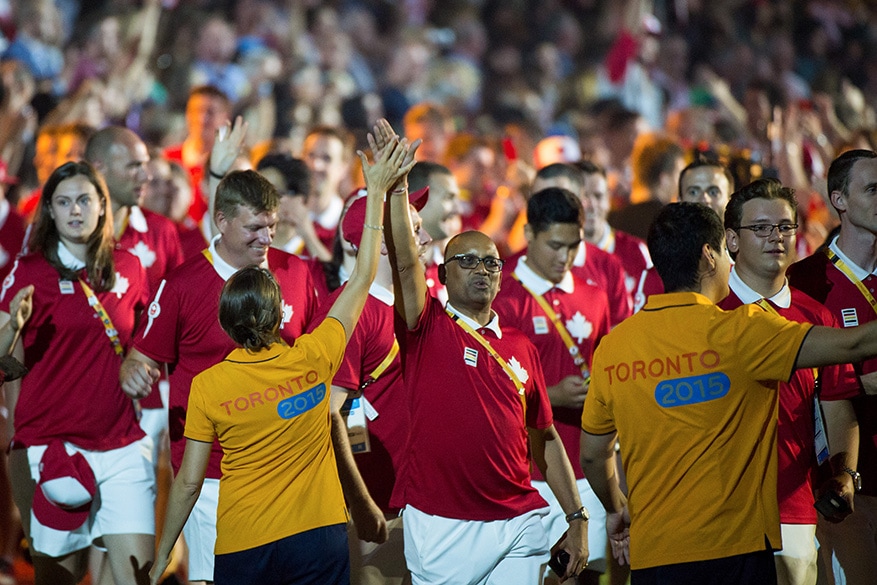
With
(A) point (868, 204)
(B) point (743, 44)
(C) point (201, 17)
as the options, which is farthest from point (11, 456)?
(B) point (743, 44)

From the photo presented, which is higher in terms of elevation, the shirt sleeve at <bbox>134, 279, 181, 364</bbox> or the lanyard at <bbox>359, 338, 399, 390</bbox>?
the shirt sleeve at <bbox>134, 279, 181, 364</bbox>

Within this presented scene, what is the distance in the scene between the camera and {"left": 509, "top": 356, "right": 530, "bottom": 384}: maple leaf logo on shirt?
495 centimetres

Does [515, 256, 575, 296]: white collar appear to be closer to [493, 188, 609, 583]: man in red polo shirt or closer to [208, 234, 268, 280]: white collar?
[493, 188, 609, 583]: man in red polo shirt

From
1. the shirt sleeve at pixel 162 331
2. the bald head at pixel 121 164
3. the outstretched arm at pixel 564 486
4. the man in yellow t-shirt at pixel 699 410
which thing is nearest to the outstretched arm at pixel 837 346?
the man in yellow t-shirt at pixel 699 410

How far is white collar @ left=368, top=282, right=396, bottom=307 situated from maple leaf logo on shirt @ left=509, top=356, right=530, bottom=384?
0.83 m

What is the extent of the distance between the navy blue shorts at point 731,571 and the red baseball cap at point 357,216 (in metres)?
2.03

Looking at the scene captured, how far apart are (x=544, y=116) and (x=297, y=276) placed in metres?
11.4

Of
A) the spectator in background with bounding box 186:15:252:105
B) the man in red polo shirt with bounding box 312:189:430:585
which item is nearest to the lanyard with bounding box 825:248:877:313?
the man in red polo shirt with bounding box 312:189:430:585

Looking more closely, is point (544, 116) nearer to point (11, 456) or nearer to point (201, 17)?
point (201, 17)

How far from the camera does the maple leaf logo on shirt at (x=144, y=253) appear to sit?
6.87 m

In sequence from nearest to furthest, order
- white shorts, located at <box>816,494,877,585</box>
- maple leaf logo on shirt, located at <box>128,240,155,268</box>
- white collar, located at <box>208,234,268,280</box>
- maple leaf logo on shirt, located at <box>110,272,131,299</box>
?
1. white shorts, located at <box>816,494,877,585</box>
2. white collar, located at <box>208,234,268,280</box>
3. maple leaf logo on shirt, located at <box>110,272,131,299</box>
4. maple leaf logo on shirt, located at <box>128,240,155,268</box>

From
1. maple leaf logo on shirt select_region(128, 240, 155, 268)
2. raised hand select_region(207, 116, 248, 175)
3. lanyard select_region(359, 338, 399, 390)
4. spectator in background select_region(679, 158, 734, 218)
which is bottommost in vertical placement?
lanyard select_region(359, 338, 399, 390)

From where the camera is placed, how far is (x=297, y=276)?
593 cm

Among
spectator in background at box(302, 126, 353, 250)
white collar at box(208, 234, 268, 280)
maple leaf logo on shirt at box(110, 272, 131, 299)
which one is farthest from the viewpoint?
spectator in background at box(302, 126, 353, 250)
